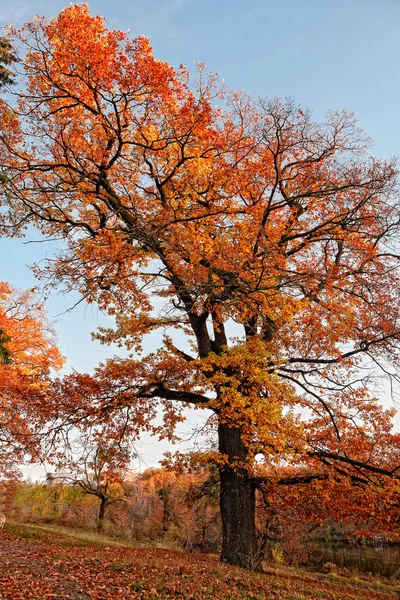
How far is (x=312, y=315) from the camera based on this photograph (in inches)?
532

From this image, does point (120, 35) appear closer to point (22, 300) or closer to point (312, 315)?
point (312, 315)

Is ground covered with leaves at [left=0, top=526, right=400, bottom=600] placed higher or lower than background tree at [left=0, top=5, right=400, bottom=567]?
lower

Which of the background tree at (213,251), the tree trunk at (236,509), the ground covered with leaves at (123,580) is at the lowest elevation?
the ground covered with leaves at (123,580)

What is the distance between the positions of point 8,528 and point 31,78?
15531 mm

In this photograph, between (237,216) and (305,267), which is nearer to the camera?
(237,216)

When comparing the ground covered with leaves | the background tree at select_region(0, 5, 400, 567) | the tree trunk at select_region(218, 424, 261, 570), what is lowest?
the ground covered with leaves

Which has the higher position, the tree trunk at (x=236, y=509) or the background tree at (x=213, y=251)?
the background tree at (x=213, y=251)

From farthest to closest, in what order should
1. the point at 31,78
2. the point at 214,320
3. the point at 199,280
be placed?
the point at 214,320
the point at 31,78
the point at 199,280

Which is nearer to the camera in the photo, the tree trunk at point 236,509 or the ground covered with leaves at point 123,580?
the ground covered with leaves at point 123,580

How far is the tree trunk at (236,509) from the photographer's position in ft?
34.2

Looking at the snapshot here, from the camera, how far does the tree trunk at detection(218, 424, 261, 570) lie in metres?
10.4

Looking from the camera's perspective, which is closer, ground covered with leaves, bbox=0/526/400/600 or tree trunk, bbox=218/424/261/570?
ground covered with leaves, bbox=0/526/400/600

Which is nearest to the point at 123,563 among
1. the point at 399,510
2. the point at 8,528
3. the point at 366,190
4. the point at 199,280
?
the point at 199,280

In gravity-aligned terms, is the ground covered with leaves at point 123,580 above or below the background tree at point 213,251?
below
